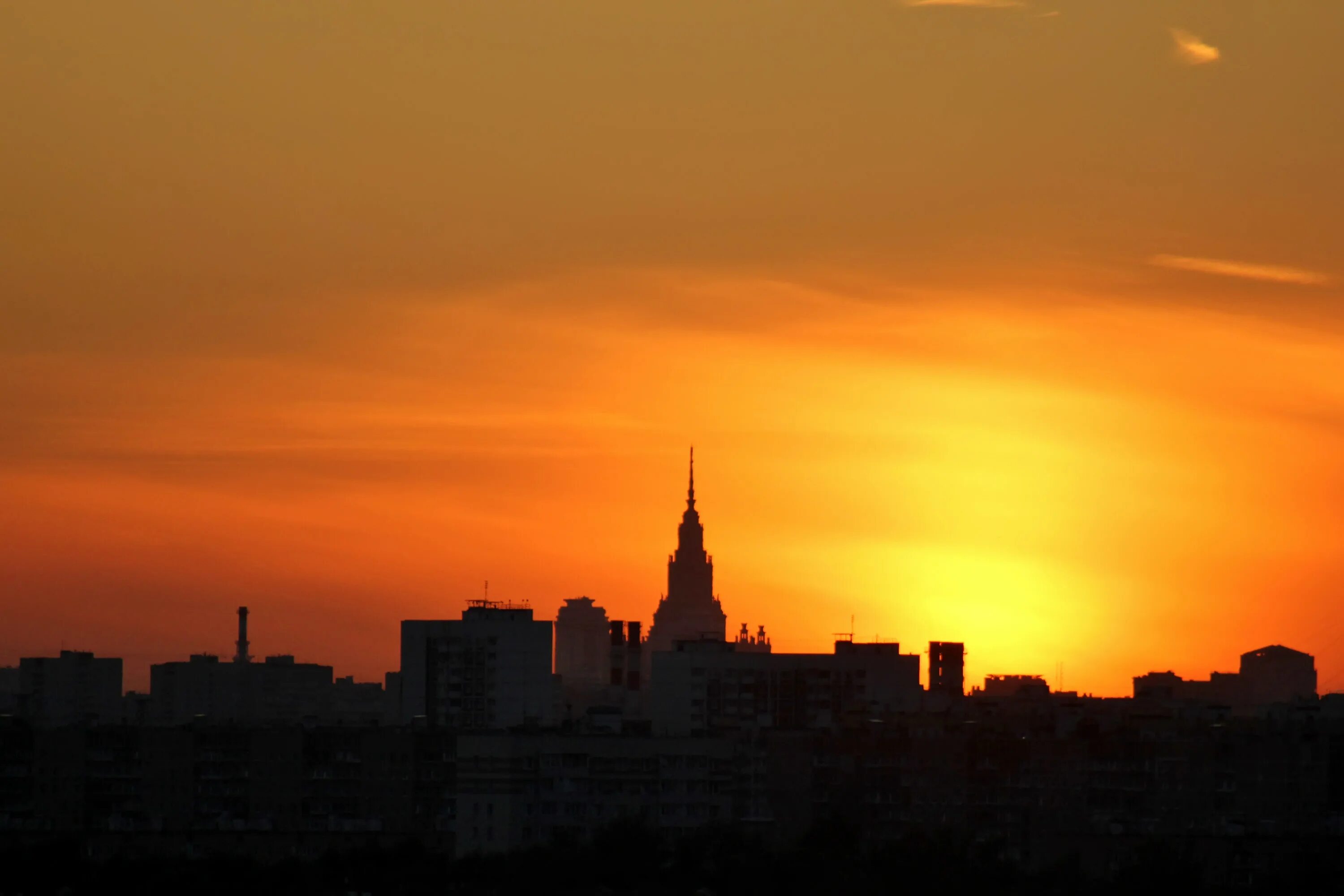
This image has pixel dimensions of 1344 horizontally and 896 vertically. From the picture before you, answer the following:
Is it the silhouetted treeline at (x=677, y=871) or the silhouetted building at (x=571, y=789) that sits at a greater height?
the silhouetted building at (x=571, y=789)

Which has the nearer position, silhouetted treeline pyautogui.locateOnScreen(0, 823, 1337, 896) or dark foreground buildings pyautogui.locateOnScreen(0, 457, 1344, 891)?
silhouetted treeline pyautogui.locateOnScreen(0, 823, 1337, 896)

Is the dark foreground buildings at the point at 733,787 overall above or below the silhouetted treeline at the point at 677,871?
above

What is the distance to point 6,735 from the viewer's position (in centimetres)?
17162

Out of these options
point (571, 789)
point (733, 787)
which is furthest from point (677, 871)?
point (733, 787)

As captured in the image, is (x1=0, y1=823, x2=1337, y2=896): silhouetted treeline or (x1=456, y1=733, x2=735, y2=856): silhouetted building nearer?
(x1=0, y1=823, x2=1337, y2=896): silhouetted treeline

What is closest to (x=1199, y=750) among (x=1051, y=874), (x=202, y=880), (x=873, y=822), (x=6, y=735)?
(x=873, y=822)

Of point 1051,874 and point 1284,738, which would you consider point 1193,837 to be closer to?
point 1051,874

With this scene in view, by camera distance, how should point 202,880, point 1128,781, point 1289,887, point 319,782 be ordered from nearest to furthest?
point 1289,887
point 202,880
point 1128,781
point 319,782

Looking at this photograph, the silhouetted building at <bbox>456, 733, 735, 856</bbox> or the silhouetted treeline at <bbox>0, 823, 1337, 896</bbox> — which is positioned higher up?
the silhouetted building at <bbox>456, 733, 735, 856</bbox>

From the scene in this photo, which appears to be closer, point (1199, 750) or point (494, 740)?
point (494, 740)

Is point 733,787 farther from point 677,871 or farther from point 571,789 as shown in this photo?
point 677,871

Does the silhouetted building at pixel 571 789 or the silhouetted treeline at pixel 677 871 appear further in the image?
the silhouetted building at pixel 571 789

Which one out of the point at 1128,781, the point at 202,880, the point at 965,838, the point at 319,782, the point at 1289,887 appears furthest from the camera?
the point at 319,782

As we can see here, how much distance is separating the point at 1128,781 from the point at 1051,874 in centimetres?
2929
